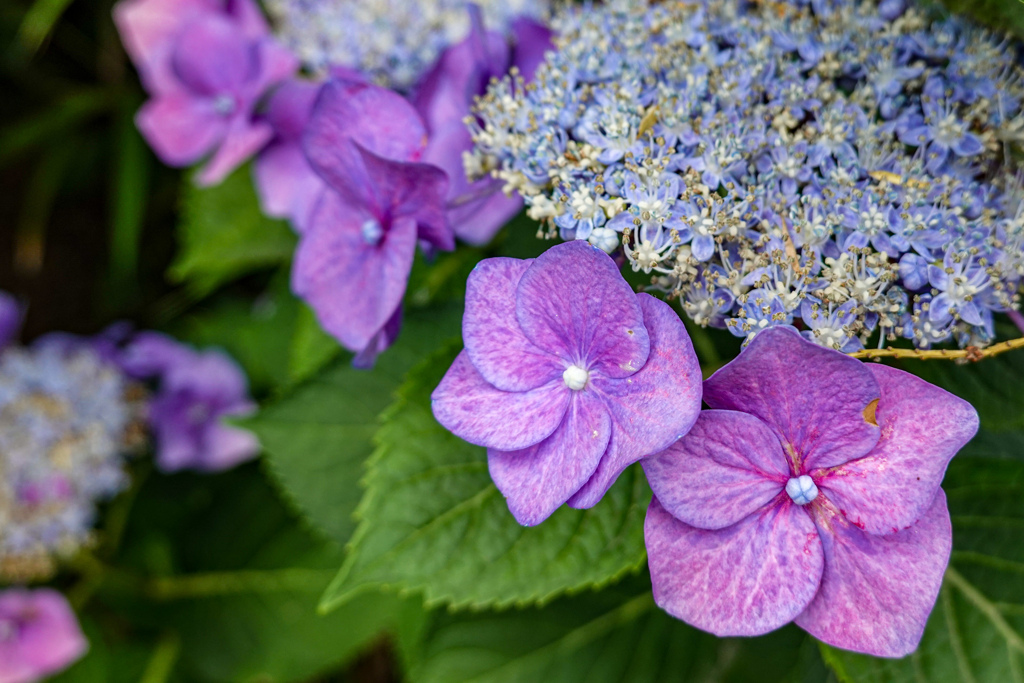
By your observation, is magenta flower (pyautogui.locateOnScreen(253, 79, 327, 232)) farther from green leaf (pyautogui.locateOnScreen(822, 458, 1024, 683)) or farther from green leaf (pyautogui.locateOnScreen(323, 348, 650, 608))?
green leaf (pyautogui.locateOnScreen(822, 458, 1024, 683))

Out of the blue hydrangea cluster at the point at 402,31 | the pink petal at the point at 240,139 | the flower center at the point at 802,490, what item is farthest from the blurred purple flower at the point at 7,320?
the flower center at the point at 802,490

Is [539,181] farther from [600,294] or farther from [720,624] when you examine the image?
[720,624]

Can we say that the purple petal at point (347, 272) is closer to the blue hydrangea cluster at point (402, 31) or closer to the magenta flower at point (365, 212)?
the magenta flower at point (365, 212)

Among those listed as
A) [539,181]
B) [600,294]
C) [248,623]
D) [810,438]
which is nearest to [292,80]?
[539,181]

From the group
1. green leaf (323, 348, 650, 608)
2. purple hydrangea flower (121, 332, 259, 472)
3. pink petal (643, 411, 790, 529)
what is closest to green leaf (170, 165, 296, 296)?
purple hydrangea flower (121, 332, 259, 472)

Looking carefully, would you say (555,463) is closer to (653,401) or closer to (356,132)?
(653,401)

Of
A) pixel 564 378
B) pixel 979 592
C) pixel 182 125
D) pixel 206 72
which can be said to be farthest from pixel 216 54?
pixel 979 592

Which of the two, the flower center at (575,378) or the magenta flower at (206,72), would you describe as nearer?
the flower center at (575,378)
